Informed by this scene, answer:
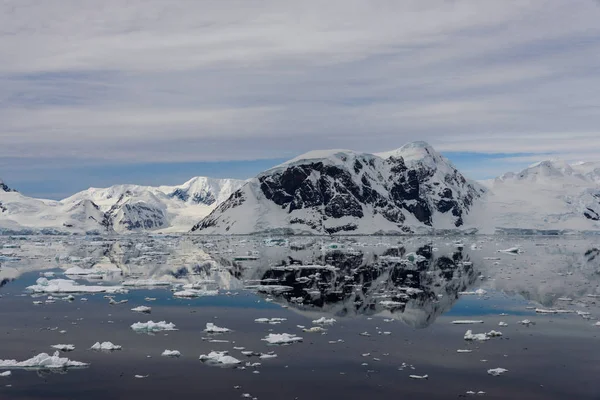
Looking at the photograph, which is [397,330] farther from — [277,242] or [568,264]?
[277,242]

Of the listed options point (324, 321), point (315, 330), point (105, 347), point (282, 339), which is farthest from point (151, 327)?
point (324, 321)

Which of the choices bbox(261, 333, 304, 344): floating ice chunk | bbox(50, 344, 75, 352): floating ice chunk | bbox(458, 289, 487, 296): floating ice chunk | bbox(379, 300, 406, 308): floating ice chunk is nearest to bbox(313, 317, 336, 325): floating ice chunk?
bbox(261, 333, 304, 344): floating ice chunk

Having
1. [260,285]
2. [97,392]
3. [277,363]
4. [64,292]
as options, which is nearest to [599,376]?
[277,363]

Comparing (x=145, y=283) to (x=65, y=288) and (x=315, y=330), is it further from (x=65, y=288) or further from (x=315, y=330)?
(x=315, y=330)

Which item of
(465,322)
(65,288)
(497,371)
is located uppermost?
(65,288)

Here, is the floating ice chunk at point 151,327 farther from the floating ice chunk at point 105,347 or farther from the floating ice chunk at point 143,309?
the floating ice chunk at point 143,309
